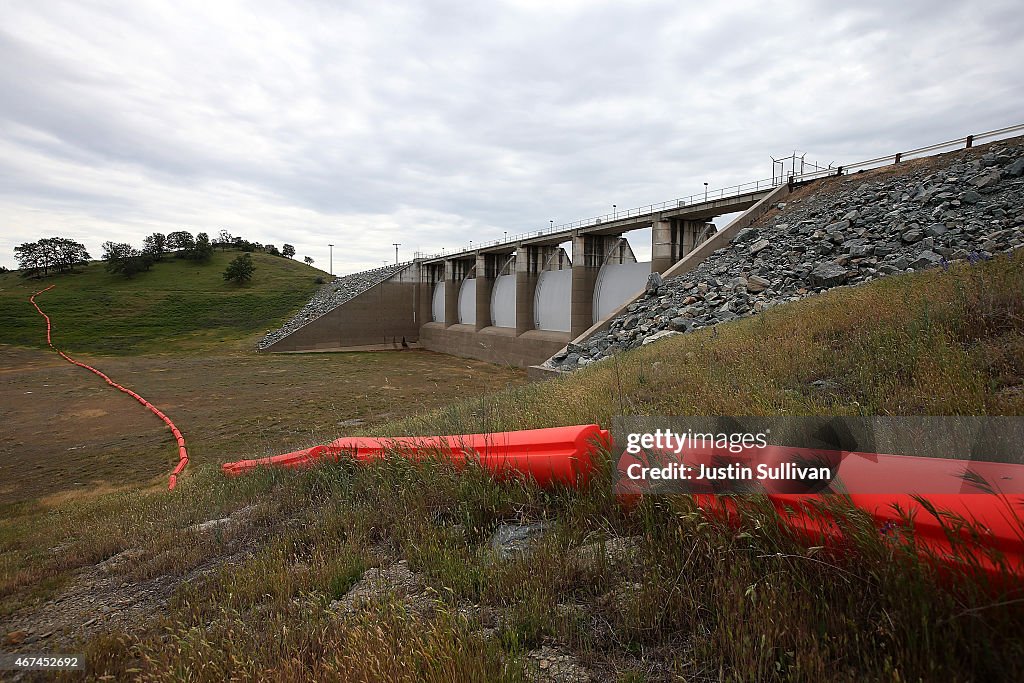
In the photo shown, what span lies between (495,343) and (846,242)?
951 inches

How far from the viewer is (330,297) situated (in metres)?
54.5

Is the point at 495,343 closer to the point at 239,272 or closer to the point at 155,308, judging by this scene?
the point at 155,308

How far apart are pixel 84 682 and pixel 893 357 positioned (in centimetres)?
733

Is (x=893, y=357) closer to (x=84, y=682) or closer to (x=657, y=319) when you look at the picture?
(x=84, y=682)

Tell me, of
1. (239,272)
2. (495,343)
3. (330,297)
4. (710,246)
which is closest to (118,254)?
(239,272)

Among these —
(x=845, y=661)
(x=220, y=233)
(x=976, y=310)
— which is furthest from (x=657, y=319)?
(x=220, y=233)

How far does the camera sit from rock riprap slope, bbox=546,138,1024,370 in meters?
13.2

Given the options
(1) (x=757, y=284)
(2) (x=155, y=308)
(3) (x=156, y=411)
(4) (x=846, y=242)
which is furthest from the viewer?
(2) (x=155, y=308)

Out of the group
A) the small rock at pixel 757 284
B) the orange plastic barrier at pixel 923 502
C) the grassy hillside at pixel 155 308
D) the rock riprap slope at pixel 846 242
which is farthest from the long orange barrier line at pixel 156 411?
the small rock at pixel 757 284

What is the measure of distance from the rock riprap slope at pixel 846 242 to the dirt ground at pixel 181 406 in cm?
832

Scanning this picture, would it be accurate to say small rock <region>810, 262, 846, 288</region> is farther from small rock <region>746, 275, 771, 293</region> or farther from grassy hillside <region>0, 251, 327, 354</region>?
grassy hillside <region>0, 251, 327, 354</region>

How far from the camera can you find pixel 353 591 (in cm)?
351

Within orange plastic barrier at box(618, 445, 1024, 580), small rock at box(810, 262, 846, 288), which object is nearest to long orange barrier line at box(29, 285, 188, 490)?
orange plastic barrier at box(618, 445, 1024, 580)

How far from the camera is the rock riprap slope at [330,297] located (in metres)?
44.4
